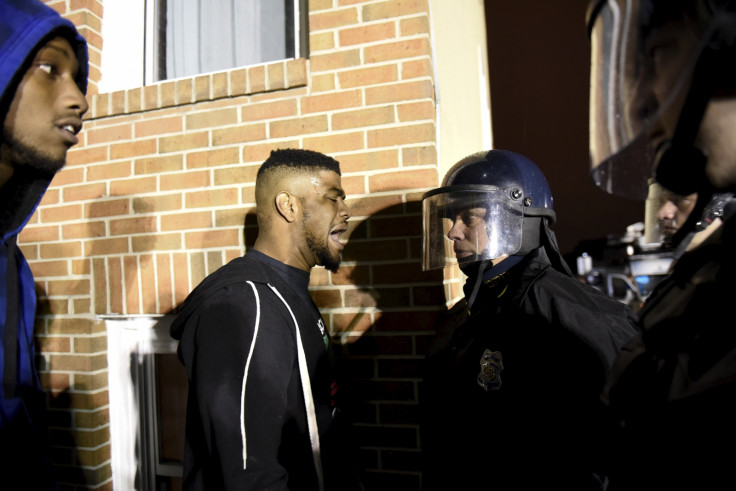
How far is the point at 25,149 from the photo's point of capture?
1.14 metres

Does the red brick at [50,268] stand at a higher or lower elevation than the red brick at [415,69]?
lower

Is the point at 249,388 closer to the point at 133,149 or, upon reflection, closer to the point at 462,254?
the point at 462,254

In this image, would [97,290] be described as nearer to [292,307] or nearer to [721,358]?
[292,307]

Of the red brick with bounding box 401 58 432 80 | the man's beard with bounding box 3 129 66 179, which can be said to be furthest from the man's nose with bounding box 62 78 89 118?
the red brick with bounding box 401 58 432 80

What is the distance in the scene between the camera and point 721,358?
791 mm

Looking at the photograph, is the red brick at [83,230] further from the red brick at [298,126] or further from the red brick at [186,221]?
the red brick at [298,126]

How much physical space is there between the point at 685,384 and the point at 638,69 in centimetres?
67

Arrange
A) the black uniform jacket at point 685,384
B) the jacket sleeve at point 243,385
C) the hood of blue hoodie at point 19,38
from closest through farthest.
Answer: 1. the black uniform jacket at point 685,384
2. the hood of blue hoodie at point 19,38
3. the jacket sleeve at point 243,385

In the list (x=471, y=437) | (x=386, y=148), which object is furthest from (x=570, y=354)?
(x=386, y=148)

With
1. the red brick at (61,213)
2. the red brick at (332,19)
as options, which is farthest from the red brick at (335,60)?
the red brick at (61,213)

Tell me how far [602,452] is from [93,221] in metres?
2.61

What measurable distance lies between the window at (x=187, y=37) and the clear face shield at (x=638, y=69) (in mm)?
1823

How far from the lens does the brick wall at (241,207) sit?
6.49 feet

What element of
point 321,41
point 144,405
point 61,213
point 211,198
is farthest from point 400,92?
point 144,405
